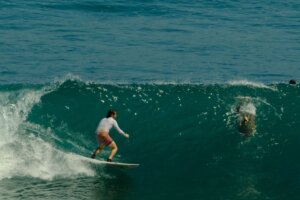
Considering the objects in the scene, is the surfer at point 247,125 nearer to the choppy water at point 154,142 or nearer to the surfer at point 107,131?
the choppy water at point 154,142

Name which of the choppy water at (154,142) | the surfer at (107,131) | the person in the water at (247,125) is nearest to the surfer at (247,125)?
the person in the water at (247,125)

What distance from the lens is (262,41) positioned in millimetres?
48469

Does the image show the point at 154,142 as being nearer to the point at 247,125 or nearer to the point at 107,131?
the point at 107,131

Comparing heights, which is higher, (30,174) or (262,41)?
(262,41)

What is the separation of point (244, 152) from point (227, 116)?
8.72ft

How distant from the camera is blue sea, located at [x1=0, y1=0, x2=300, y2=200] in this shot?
21.2 m

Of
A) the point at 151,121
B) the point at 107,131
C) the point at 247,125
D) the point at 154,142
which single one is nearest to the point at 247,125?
the point at 247,125

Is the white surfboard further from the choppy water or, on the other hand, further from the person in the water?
the person in the water

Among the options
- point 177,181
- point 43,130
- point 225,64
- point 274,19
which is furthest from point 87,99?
point 274,19

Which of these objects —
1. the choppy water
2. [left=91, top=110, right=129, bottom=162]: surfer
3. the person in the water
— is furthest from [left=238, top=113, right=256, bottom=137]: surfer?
[left=91, top=110, right=129, bottom=162]: surfer

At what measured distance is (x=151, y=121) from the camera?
85.1ft

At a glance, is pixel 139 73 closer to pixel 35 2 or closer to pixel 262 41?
pixel 262 41

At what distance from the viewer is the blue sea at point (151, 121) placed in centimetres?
2125

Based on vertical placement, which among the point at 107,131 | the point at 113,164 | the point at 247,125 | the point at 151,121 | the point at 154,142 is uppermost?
the point at 107,131
